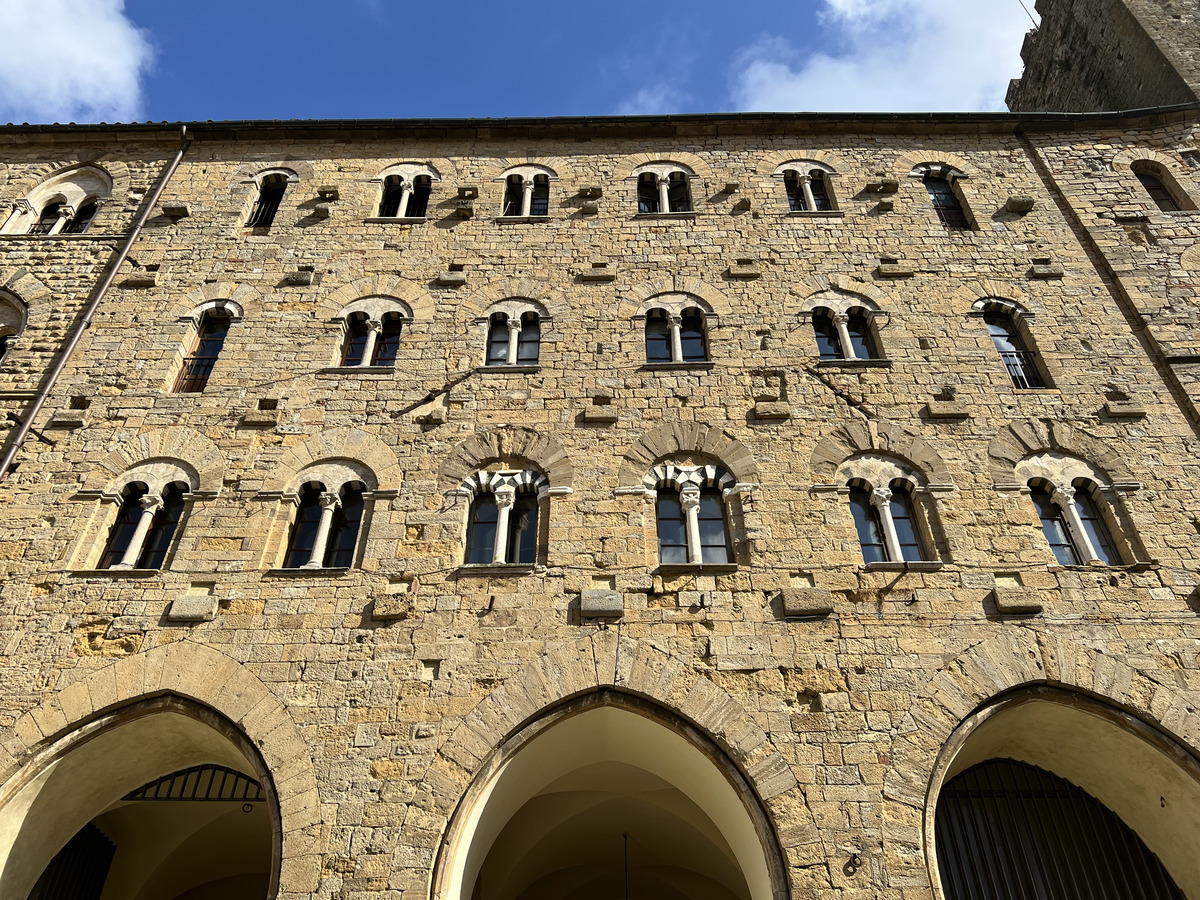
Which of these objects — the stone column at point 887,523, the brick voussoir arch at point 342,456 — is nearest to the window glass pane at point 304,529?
the brick voussoir arch at point 342,456

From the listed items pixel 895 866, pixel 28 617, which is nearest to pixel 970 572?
pixel 895 866

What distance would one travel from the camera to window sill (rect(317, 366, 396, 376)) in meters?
10.5

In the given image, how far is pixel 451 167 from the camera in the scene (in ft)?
44.1

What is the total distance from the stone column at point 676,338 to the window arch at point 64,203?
9.43 meters

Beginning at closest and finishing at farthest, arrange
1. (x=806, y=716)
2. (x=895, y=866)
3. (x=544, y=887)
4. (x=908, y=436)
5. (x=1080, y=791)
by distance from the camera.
A: (x=895, y=866) → (x=806, y=716) → (x=1080, y=791) → (x=908, y=436) → (x=544, y=887)

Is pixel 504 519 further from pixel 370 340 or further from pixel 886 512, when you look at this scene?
pixel 886 512

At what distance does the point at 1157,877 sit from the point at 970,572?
326 centimetres

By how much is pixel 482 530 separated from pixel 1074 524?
6.64 m

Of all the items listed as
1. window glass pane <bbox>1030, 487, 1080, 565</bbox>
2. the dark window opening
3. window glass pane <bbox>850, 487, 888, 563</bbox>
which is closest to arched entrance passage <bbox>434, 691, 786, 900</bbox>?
window glass pane <bbox>850, 487, 888, 563</bbox>

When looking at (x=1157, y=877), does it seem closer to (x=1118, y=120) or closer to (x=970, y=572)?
(x=970, y=572)

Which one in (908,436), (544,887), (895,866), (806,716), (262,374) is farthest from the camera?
(544,887)

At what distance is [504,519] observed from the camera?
29.5 feet

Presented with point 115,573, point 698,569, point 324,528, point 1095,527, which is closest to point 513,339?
point 324,528

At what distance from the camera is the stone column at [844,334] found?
35.0 ft
